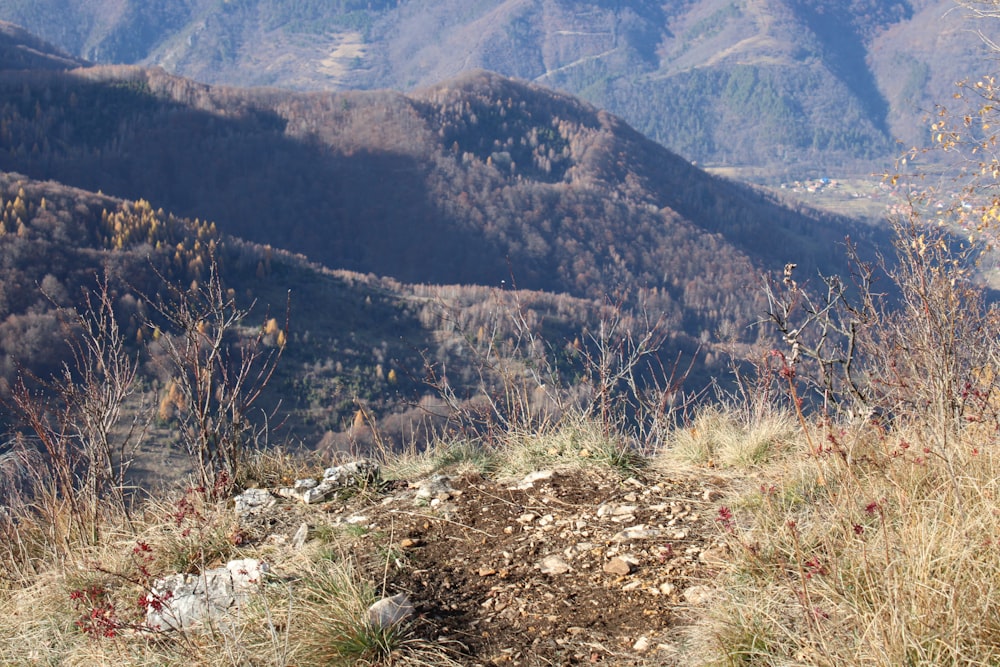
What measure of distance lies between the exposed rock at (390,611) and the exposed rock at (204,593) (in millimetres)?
486

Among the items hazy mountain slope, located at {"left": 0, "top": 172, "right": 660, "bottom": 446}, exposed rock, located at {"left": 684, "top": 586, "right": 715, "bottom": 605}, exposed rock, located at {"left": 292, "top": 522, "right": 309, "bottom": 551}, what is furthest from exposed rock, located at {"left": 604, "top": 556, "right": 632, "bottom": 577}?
hazy mountain slope, located at {"left": 0, "top": 172, "right": 660, "bottom": 446}

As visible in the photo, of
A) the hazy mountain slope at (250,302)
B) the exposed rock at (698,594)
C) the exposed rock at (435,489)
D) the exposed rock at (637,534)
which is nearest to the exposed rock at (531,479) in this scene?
the exposed rock at (435,489)

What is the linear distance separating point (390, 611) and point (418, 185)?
285 ft

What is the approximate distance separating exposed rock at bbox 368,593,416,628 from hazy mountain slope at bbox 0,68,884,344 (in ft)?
220

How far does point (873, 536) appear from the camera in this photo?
2.68 m

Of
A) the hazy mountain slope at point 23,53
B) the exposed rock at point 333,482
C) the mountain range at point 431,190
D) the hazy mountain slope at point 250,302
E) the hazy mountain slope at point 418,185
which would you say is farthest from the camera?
the hazy mountain slope at point 23,53

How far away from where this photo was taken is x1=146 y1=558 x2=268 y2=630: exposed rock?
2.77 metres

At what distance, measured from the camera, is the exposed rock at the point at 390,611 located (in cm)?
260

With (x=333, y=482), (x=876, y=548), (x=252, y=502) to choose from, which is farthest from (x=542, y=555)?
(x=252, y=502)

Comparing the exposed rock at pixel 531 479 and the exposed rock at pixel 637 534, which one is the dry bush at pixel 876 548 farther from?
the exposed rock at pixel 531 479

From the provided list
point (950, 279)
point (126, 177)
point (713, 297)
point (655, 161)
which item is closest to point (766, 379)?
point (950, 279)

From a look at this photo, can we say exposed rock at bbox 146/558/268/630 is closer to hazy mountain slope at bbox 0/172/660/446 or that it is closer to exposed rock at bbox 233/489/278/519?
exposed rock at bbox 233/489/278/519

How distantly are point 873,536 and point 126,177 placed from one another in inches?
3208

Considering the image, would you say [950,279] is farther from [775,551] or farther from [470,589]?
[470,589]
